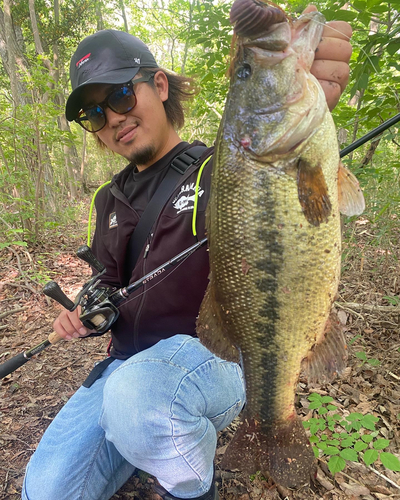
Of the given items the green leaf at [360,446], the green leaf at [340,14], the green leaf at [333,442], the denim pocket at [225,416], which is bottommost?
the green leaf at [333,442]

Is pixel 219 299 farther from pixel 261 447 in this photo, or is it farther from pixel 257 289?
pixel 261 447

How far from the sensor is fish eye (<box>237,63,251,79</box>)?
1.26 metres

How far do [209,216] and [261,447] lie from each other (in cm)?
115

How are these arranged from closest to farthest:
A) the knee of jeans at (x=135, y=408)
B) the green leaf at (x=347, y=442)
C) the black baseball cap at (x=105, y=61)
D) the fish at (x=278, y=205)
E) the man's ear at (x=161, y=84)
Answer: the fish at (x=278, y=205), the knee of jeans at (x=135, y=408), the green leaf at (x=347, y=442), the black baseball cap at (x=105, y=61), the man's ear at (x=161, y=84)

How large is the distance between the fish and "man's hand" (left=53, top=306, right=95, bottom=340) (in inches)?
41.0

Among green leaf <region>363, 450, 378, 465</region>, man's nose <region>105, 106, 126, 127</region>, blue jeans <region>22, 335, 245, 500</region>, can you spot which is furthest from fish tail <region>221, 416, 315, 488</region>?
man's nose <region>105, 106, 126, 127</region>

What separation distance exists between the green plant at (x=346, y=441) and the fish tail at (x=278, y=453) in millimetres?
332

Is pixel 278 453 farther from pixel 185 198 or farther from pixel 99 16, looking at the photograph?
pixel 99 16

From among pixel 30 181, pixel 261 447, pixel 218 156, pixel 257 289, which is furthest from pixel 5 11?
pixel 261 447

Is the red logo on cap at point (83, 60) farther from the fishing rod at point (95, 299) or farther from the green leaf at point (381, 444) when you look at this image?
the green leaf at point (381, 444)

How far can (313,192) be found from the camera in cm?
121

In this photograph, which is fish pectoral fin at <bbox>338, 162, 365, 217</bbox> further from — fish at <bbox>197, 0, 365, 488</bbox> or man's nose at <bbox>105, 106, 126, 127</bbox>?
man's nose at <bbox>105, 106, 126, 127</bbox>

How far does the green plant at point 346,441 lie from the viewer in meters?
1.64

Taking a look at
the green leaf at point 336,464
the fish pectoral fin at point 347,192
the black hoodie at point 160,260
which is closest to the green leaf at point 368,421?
the green leaf at point 336,464
